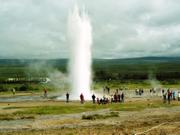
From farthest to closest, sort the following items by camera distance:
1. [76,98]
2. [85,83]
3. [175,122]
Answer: [85,83]
[76,98]
[175,122]

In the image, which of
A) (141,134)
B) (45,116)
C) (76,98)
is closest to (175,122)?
(141,134)

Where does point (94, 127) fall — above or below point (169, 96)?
below

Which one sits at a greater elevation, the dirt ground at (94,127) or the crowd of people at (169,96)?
the crowd of people at (169,96)

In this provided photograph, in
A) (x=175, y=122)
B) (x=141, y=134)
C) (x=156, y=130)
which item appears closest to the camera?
(x=141, y=134)

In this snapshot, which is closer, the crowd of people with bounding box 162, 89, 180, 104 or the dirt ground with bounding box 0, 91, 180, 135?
the dirt ground with bounding box 0, 91, 180, 135

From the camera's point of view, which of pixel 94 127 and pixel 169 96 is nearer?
pixel 94 127

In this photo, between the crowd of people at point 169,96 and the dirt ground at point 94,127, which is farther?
the crowd of people at point 169,96

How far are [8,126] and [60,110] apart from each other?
11.5 meters

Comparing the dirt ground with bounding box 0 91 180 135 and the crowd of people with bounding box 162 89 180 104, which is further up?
the crowd of people with bounding box 162 89 180 104

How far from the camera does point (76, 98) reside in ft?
201

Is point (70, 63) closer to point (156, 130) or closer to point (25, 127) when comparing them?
point (25, 127)

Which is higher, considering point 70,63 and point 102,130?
point 70,63

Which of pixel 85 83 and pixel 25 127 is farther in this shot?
pixel 85 83

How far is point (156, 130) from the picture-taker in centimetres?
2583
